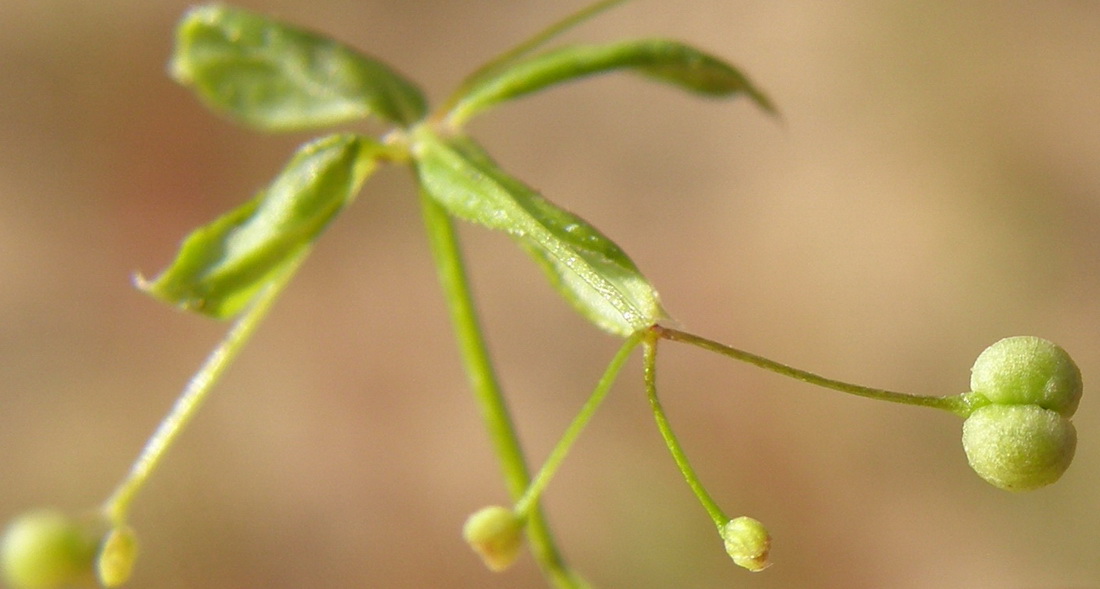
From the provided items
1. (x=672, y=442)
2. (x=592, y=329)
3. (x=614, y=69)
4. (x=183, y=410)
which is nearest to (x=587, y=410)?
(x=672, y=442)

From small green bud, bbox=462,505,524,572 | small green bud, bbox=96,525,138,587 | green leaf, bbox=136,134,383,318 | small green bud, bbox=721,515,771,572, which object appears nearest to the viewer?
small green bud, bbox=721,515,771,572

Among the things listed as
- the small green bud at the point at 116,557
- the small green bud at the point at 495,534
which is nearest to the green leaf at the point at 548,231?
the small green bud at the point at 495,534

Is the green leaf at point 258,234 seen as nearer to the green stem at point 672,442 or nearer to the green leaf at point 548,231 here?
the green leaf at point 548,231

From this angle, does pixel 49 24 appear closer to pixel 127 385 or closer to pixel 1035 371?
pixel 127 385

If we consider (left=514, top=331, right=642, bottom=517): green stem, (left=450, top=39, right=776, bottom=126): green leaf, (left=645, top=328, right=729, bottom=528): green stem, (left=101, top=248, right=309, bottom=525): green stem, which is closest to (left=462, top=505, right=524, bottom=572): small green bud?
(left=514, top=331, right=642, bottom=517): green stem

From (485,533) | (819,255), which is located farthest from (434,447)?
(485,533)

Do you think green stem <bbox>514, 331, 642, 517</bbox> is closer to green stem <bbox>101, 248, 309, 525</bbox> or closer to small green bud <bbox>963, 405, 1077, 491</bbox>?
small green bud <bbox>963, 405, 1077, 491</bbox>
